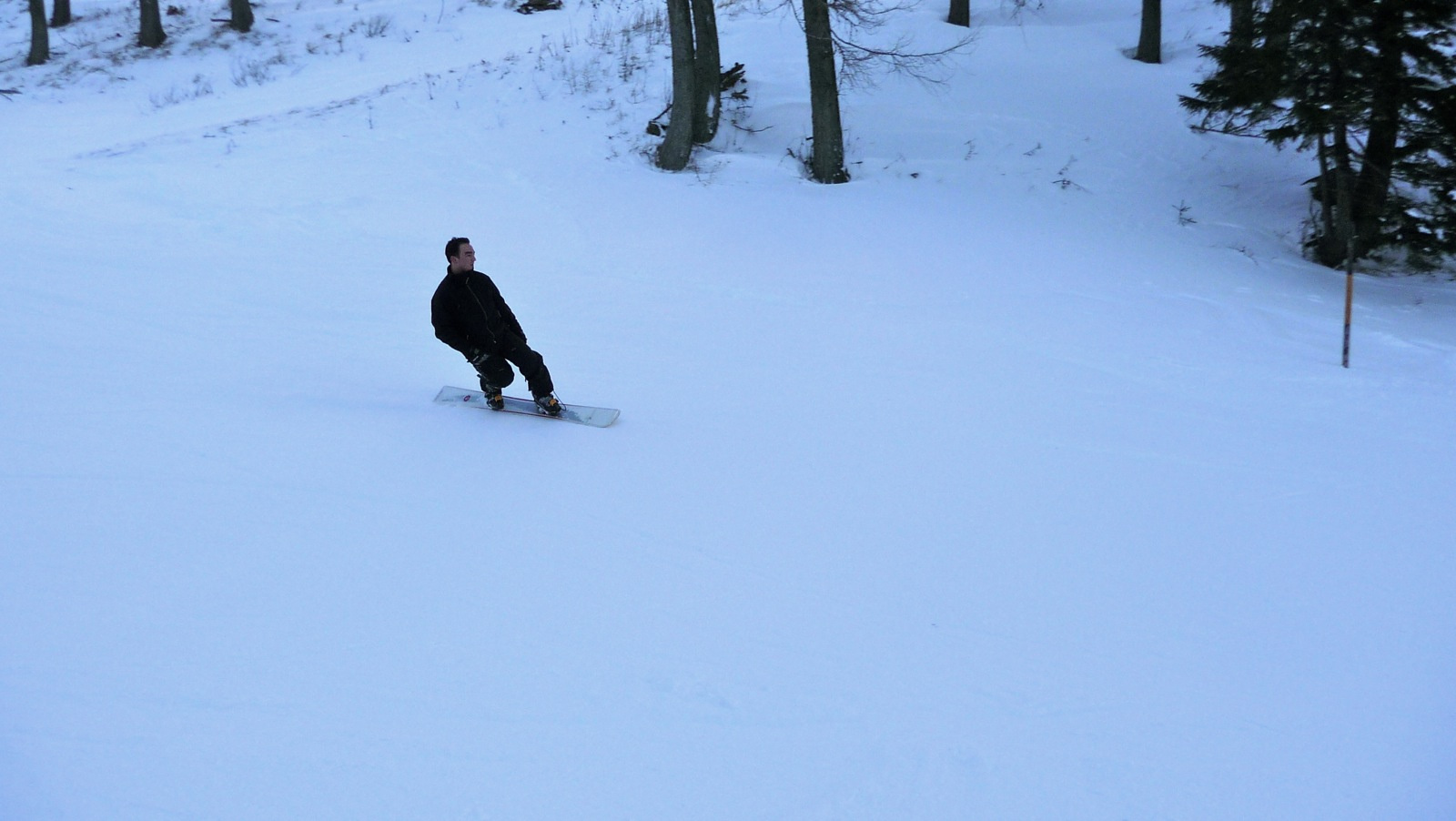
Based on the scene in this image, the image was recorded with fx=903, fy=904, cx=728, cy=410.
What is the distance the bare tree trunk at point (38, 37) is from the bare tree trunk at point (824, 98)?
2140 cm

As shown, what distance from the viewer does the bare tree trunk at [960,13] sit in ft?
62.1

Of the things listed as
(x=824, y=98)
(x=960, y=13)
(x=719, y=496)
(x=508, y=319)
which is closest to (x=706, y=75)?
(x=824, y=98)

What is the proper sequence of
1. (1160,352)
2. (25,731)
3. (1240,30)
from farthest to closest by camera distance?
1. (1240,30)
2. (1160,352)
3. (25,731)

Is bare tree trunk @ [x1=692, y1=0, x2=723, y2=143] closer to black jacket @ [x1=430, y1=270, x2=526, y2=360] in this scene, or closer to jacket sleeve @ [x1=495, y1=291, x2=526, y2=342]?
jacket sleeve @ [x1=495, y1=291, x2=526, y2=342]

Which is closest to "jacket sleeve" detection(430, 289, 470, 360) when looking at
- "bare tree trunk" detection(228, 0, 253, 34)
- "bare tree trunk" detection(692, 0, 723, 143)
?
"bare tree trunk" detection(692, 0, 723, 143)

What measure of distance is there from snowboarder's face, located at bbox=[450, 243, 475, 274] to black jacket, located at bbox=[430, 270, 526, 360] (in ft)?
0.17

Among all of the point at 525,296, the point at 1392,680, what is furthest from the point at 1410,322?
the point at 525,296

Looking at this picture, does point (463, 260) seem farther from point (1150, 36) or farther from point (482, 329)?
point (1150, 36)

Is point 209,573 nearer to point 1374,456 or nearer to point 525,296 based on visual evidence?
point 525,296

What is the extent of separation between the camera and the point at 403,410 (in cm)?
789

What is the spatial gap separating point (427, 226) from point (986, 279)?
740cm

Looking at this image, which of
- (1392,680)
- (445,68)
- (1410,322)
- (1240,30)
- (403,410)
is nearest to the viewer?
(1392,680)

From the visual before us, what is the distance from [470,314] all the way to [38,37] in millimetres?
24001

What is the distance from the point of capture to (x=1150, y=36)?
17.7m
